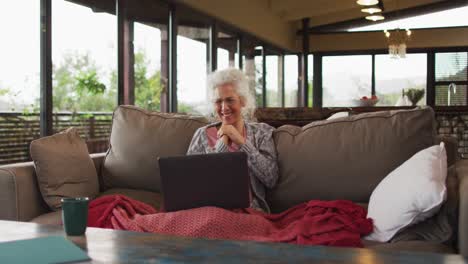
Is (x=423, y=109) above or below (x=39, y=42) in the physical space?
below

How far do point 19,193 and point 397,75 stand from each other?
994 cm

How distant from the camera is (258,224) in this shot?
204 cm

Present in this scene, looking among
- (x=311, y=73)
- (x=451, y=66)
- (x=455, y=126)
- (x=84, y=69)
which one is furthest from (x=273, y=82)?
(x=84, y=69)

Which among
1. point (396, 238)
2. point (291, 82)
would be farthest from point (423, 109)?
point (291, 82)

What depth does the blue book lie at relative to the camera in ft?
3.63

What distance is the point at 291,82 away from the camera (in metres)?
11.4

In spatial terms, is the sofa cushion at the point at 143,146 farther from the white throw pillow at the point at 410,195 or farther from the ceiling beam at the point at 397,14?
the ceiling beam at the point at 397,14

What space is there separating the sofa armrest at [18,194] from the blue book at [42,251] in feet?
3.62

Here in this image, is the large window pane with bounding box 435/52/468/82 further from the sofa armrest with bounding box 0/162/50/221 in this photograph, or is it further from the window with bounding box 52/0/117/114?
the sofa armrest with bounding box 0/162/50/221

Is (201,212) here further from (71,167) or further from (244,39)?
(244,39)

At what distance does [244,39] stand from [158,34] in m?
3.04

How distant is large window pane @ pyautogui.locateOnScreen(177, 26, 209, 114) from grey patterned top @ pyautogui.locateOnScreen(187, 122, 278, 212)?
3500mm

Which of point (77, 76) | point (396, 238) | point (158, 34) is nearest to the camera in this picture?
point (396, 238)

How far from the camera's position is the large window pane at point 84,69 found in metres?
4.21
